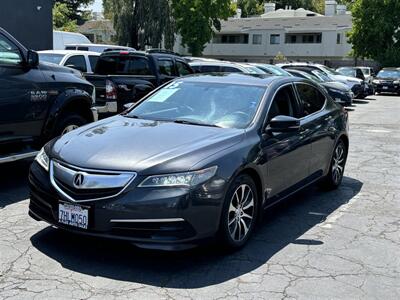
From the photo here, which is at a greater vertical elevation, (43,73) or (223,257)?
(43,73)

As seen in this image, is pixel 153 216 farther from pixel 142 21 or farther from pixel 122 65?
pixel 142 21

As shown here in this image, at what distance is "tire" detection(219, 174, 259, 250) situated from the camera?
4.71 m

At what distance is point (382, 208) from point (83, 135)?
3.81 meters

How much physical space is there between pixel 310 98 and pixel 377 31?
41.6 meters

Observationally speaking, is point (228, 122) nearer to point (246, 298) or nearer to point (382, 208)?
point (246, 298)

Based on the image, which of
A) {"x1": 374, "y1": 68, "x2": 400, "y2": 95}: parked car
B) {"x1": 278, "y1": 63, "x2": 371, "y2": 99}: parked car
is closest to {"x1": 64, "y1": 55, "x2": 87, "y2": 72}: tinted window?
{"x1": 278, "y1": 63, "x2": 371, "y2": 99}: parked car

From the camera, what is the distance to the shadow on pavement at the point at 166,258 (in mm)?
4414

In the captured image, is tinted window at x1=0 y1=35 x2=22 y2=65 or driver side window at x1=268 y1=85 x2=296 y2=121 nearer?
driver side window at x1=268 y1=85 x2=296 y2=121

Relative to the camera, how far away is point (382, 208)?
6.82 meters

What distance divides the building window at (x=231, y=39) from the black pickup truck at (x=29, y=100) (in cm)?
5617

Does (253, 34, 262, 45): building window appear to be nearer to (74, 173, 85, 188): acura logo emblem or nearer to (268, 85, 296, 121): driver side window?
(268, 85, 296, 121): driver side window

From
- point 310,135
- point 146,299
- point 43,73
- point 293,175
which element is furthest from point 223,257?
point 43,73

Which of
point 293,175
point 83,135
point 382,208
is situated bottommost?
point 382,208

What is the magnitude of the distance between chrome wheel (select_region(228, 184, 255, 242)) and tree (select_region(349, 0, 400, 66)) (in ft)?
143
